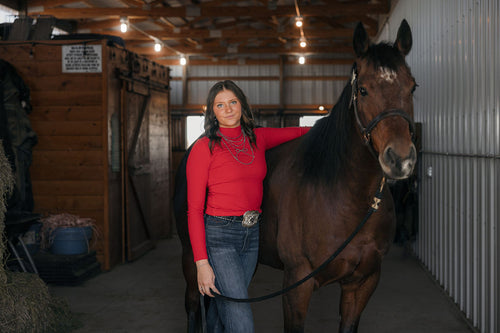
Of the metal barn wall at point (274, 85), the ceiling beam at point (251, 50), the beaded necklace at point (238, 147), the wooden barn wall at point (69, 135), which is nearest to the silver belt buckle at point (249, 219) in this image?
the beaded necklace at point (238, 147)

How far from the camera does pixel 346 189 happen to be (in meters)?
Answer: 2.12

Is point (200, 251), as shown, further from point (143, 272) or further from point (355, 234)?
point (143, 272)

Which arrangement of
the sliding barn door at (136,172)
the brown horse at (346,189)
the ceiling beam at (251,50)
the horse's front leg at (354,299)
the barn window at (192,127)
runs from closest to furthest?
1. the brown horse at (346,189)
2. the horse's front leg at (354,299)
3. the sliding barn door at (136,172)
4. the ceiling beam at (251,50)
5. the barn window at (192,127)

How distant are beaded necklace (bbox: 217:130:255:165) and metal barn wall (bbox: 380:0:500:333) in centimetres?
171

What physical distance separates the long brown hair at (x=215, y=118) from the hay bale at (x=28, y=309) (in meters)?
1.86

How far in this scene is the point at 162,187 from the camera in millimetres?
7297

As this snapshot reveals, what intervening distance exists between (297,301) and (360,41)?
111 centimetres

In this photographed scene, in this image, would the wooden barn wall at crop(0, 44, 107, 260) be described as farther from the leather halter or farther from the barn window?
the barn window

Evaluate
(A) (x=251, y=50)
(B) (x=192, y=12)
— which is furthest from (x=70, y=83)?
(A) (x=251, y=50)

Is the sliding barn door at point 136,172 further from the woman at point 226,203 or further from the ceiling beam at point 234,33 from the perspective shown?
the ceiling beam at point 234,33

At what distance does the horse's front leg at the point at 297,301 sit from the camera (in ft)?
7.06

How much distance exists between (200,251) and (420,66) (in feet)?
14.6

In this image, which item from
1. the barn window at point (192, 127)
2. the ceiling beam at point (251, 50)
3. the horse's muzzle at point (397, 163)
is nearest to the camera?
the horse's muzzle at point (397, 163)

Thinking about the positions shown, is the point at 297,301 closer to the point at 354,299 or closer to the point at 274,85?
the point at 354,299
